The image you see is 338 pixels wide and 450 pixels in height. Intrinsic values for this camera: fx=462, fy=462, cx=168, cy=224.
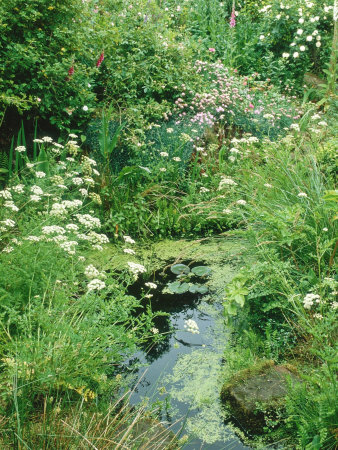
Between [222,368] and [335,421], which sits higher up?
[335,421]

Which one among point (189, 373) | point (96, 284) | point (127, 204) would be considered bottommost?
point (189, 373)

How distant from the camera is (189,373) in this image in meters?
2.86

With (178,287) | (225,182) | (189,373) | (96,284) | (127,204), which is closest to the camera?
(96,284)

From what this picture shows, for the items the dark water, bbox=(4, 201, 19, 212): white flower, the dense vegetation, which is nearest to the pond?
the dark water

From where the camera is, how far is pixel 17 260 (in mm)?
2674

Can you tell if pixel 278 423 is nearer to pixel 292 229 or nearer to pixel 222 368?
pixel 222 368

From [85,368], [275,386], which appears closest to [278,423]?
[275,386]

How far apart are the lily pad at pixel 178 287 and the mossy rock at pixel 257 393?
1121mm

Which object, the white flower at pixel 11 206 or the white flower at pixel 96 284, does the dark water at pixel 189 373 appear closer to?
the white flower at pixel 96 284

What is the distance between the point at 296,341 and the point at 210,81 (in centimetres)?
434

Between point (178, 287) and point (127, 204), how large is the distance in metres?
1.22

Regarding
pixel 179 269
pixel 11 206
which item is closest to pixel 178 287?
pixel 179 269

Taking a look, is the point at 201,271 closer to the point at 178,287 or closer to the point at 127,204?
the point at 178,287

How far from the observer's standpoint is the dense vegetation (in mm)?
2189
